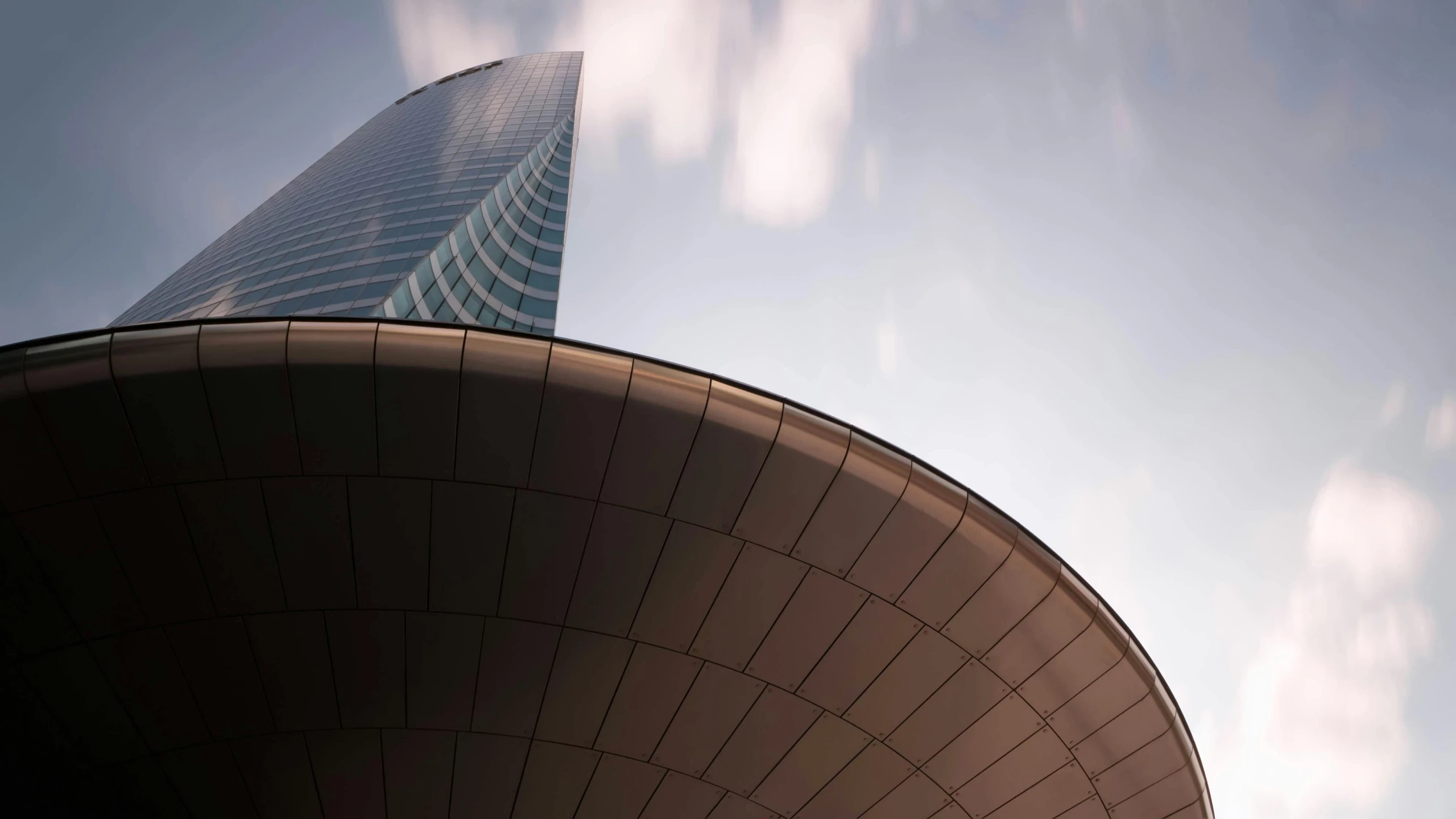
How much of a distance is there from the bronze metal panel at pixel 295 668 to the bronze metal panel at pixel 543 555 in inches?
93.0

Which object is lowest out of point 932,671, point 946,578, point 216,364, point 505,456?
point 932,671

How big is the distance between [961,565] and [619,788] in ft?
18.3

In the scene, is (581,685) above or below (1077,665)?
below

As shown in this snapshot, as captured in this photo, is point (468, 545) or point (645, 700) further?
point (645, 700)

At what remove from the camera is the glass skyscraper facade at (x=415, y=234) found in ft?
132

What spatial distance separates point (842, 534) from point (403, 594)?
5351 mm

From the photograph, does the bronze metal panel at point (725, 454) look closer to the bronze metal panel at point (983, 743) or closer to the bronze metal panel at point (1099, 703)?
the bronze metal panel at point (983, 743)

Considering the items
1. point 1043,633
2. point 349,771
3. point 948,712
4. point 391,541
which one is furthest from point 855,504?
point 349,771

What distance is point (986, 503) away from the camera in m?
10.0

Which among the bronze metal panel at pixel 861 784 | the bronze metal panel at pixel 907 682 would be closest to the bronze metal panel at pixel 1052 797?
the bronze metal panel at pixel 861 784

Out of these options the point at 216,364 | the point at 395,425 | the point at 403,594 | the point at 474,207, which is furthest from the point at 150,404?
the point at 474,207

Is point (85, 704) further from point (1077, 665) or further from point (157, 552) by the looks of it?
point (1077, 665)

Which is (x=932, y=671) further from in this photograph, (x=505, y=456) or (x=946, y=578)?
(x=505, y=456)

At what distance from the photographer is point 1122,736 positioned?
1118cm
